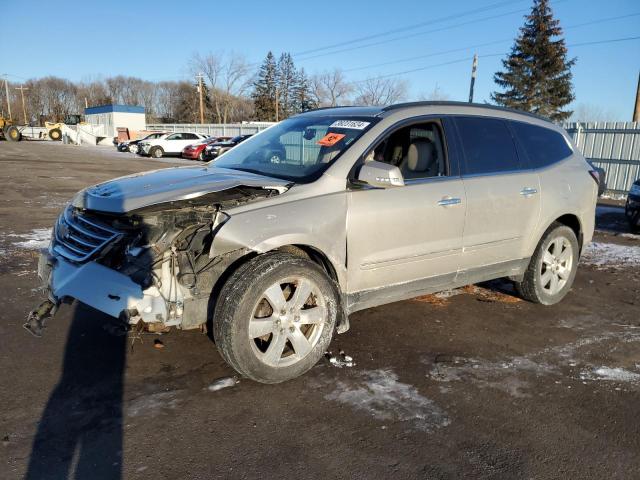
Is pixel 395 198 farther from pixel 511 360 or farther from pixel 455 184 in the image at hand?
pixel 511 360

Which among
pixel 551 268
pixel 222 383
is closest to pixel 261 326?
pixel 222 383

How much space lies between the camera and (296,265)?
3.21 m

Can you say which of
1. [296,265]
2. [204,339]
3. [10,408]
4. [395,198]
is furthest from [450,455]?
[10,408]

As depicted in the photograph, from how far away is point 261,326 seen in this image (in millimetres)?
3191

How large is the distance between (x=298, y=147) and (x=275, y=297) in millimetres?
1435

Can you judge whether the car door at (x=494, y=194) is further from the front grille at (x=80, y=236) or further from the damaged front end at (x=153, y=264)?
the front grille at (x=80, y=236)

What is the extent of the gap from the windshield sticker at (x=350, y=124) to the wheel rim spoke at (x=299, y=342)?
161cm

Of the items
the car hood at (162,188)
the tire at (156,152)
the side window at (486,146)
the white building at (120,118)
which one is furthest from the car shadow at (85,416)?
the white building at (120,118)

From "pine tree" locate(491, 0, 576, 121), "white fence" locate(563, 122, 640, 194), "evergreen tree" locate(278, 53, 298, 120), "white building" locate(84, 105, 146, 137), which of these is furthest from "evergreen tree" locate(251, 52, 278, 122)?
"white fence" locate(563, 122, 640, 194)

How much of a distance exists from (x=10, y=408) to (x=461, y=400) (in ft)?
8.96

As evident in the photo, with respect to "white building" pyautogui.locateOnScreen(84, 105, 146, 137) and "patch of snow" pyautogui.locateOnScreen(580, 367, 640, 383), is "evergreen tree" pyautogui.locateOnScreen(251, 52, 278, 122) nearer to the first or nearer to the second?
"white building" pyautogui.locateOnScreen(84, 105, 146, 137)

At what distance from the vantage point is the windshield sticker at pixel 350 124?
3814 millimetres

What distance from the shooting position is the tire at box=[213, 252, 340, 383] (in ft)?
10.1

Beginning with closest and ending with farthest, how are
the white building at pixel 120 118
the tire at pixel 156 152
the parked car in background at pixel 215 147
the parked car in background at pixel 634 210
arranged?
the parked car in background at pixel 634 210, the parked car in background at pixel 215 147, the tire at pixel 156 152, the white building at pixel 120 118
